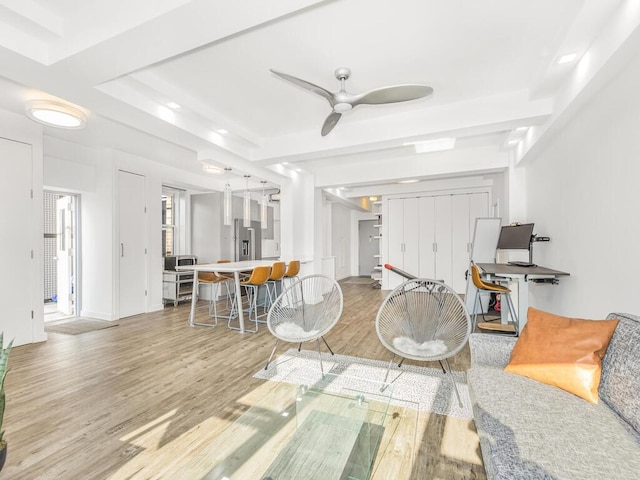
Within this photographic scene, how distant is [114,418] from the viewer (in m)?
2.18

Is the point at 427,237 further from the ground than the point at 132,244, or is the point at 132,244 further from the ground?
the point at 427,237

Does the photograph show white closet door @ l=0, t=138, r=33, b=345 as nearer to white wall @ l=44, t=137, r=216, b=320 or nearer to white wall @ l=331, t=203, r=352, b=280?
white wall @ l=44, t=137, r=216, b=320

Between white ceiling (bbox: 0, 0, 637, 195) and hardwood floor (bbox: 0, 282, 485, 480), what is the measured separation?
7.85 ft

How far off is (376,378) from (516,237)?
105 inches

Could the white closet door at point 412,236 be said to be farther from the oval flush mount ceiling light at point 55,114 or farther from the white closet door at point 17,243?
the white closet door at point 17,243

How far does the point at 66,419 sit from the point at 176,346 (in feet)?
5.00

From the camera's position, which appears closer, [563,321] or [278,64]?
[563,321]

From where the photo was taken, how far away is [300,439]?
159cm

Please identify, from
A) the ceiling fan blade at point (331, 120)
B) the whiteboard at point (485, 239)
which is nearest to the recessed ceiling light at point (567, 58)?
the ceiling fan blade at point (331, 120)

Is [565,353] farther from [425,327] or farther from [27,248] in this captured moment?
[27,248]

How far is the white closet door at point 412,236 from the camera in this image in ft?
25.2

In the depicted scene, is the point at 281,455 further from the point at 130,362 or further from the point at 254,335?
the point at 254,335

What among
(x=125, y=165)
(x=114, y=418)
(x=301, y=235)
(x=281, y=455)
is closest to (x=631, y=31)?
(x=281, y=455)

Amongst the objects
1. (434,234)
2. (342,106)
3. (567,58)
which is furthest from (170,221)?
(567,58)
